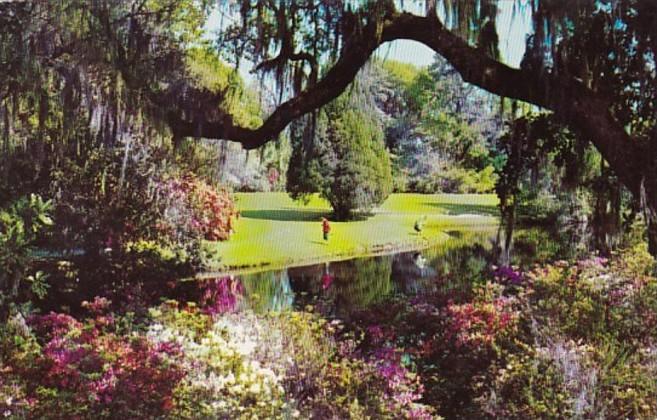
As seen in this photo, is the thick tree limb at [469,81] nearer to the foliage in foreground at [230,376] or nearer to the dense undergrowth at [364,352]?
the dense undergrowth at [364,352]

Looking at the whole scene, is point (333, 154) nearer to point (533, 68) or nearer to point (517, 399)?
point (533, 68)

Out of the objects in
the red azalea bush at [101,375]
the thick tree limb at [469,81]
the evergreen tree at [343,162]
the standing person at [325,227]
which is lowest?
the red azalea bush at [101,375]

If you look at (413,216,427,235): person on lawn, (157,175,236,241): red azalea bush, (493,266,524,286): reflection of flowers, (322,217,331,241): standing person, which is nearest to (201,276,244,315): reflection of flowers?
(157,175,236,241): red azalea bush

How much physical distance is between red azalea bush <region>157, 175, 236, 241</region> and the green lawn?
38 millimetres

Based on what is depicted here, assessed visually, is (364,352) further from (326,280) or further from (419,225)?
(419,225)

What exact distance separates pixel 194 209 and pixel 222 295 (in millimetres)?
242

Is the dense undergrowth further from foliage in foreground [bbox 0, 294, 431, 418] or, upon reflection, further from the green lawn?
the green lawn

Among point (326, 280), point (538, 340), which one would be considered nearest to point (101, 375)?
point (326, 280)

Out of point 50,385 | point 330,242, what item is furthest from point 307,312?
point 50,385

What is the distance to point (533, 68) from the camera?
1.68 meters

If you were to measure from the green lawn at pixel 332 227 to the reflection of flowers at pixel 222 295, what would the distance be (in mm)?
42

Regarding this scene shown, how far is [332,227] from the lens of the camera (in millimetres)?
1793

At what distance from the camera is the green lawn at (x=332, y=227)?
70.2 inches

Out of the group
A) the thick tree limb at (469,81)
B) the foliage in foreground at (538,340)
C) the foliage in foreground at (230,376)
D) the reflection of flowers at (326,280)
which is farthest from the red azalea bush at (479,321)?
the thick tree limb at (469,81)
